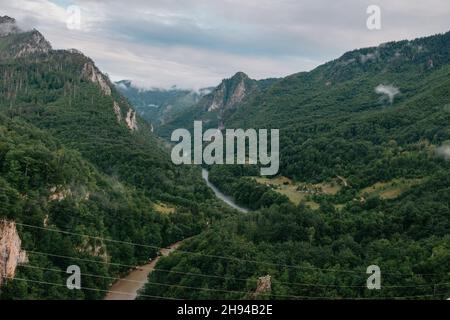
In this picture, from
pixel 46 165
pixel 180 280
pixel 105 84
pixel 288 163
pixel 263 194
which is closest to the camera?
pixel 180 280

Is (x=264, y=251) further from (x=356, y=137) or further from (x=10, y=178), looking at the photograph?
(x=356, y=137)

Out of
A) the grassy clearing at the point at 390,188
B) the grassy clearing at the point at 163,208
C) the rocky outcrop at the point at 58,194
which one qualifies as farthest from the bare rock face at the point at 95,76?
the rocky outcrop at the point at 58,194

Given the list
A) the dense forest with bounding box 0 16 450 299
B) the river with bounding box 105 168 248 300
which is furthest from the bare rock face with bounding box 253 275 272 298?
the river with bounding box 105 168 248 300

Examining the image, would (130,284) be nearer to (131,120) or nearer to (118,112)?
(118,112)

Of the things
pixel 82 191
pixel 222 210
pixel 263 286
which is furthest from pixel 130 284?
pixel 222 210

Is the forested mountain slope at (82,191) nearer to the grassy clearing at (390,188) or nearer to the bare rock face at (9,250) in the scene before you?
the bare rock face at (9,250)
